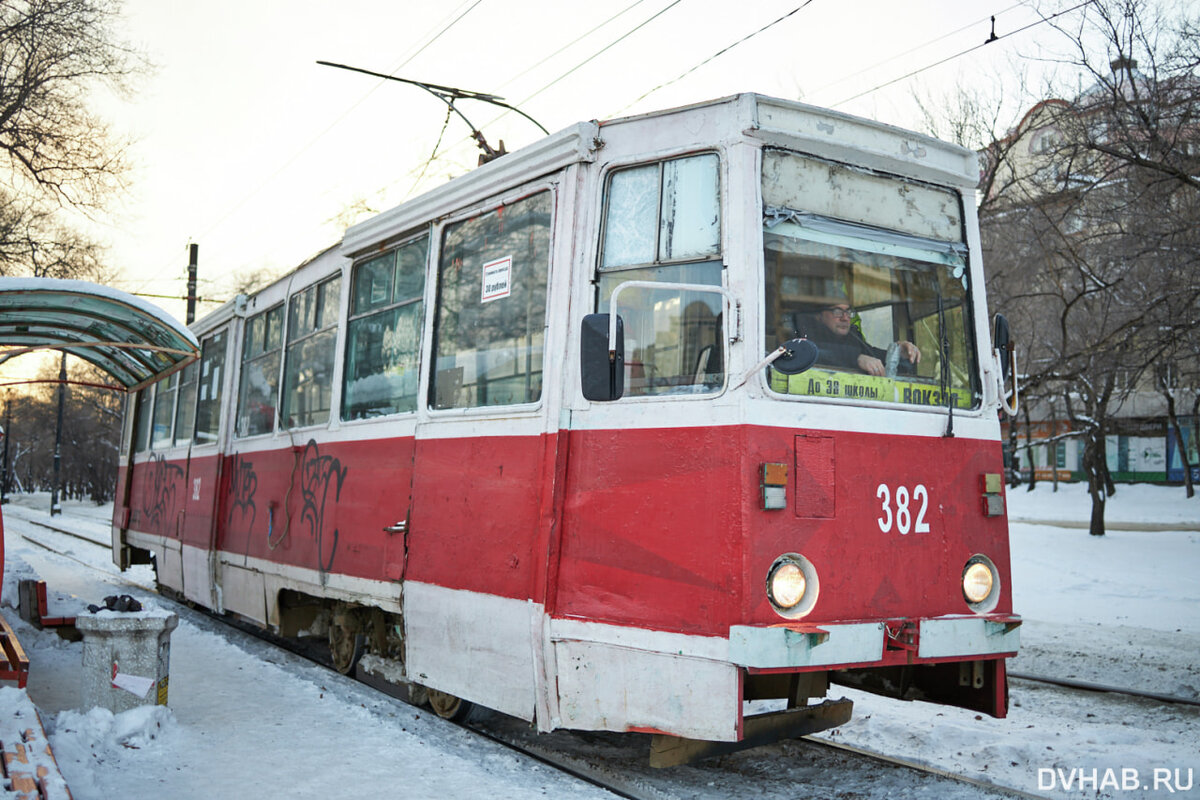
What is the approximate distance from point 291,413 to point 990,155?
14.4 m

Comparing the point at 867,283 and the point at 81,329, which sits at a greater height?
the point at 81,329

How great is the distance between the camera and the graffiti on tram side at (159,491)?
1155cm

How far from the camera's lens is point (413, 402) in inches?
249

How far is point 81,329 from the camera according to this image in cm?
799

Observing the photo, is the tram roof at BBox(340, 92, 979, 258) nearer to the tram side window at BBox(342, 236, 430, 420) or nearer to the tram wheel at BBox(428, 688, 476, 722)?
the tram side window at BBox(342, 236, 430, 420)

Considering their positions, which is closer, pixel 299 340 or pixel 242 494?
pixel 299 340

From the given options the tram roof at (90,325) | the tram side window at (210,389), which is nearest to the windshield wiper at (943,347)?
the tram roof at (90,325)

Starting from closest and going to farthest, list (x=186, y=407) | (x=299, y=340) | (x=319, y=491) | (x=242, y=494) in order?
(x=319, y=491)
(x=299, y=340)
(x=242, y=494)
(x=186, y=407)

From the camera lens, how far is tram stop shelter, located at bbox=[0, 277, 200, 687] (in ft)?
20.4

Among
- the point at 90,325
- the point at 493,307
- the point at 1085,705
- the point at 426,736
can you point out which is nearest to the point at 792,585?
the point at 493,307

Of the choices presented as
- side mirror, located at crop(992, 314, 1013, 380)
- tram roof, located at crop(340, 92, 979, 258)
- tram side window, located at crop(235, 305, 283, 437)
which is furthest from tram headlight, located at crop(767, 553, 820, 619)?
tram side window, located at crop(235, 305, 283, 437)

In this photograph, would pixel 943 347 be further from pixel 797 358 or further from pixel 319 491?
pixel 319 491

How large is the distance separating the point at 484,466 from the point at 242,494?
14.7ft

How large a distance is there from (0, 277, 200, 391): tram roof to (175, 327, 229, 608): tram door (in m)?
0.99
